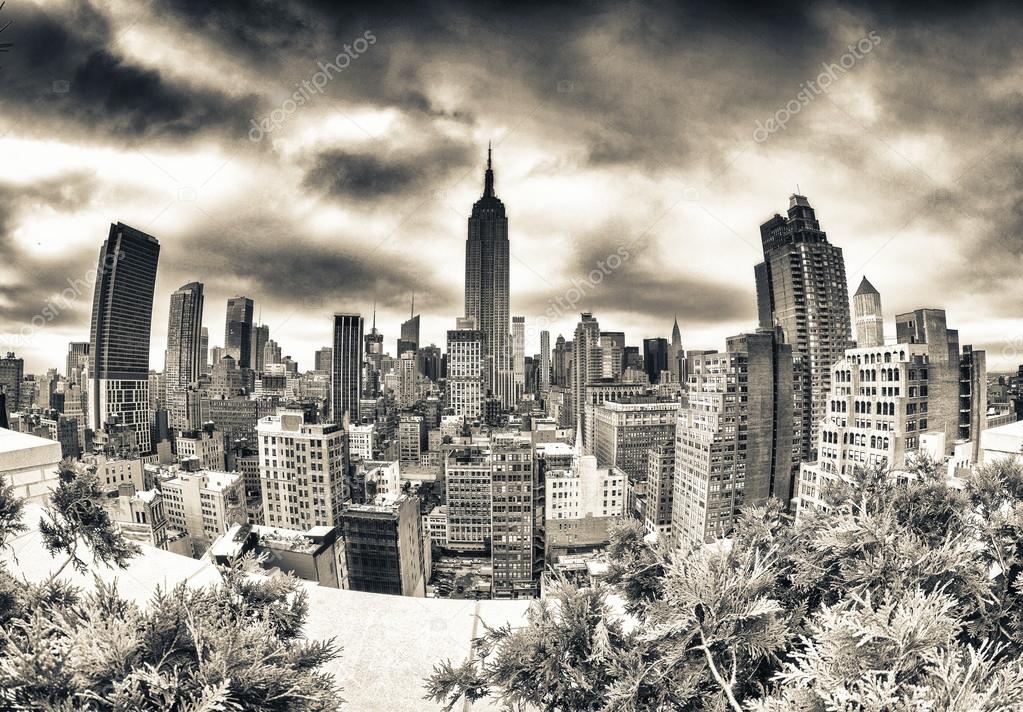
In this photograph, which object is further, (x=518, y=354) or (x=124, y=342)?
(x=518, y=354)

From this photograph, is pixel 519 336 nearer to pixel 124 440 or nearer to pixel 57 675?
pixel 124 440

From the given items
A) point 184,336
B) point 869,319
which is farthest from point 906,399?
point 184,336

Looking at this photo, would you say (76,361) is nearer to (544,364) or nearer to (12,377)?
(12,377)

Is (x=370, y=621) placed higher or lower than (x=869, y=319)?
lower

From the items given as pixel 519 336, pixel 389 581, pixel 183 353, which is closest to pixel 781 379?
pixel 389 581

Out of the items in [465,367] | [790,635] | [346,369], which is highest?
[465,367]

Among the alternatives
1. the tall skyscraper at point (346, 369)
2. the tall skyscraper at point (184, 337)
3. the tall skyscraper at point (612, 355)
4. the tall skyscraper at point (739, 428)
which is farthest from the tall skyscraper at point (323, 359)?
the tall skyscraper at point (739, 428)
